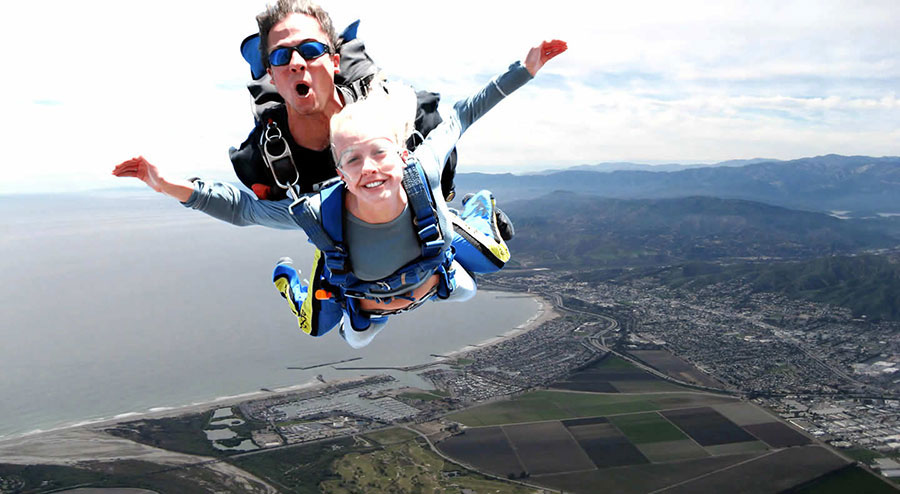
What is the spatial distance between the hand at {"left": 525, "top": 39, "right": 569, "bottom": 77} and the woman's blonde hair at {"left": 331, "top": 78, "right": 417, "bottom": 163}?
75 cm

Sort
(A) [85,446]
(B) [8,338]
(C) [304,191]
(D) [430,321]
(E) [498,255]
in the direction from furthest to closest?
(D) [430,321]
(B) [8,338]
(A) [85,446]
(E) [498,255]
(C) [304,191]

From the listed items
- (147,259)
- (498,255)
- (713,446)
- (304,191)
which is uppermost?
(304,191)

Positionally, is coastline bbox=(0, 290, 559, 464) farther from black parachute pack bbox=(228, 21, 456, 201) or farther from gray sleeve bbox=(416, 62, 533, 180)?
gray sleeve bbox=(416, 62, 533, 180)

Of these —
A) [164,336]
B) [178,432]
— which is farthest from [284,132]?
[164,336]

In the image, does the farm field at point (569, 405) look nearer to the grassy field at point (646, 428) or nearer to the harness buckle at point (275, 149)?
the grassy field at point (646, 428)

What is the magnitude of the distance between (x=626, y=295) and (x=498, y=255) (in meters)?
104

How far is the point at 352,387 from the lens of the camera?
207ft

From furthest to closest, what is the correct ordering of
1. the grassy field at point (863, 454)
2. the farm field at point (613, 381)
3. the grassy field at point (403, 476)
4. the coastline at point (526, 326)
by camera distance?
1. the coastline at point (526, 326)
2. the farm field at point (613, 381)
3. the grassy field at point (863, 454)
4. the grassy field at point (403, 476)

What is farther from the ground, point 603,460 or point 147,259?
point 147,259

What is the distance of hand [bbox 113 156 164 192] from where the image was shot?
274 cm

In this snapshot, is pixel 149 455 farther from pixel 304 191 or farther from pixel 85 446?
pixel 304 191

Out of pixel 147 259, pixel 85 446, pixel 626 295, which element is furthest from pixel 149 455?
pixel 147 259

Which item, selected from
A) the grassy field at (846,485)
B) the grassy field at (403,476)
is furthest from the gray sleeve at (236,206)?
the grassy field at (846,485)

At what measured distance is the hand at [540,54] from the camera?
11.4 feet
